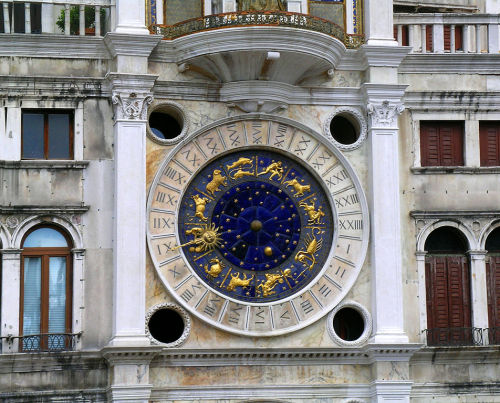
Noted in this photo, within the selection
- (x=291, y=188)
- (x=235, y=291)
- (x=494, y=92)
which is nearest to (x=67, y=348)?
(x=235, y=291)

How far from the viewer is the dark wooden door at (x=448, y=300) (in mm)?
27078

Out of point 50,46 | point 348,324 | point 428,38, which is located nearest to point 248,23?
point 50,46

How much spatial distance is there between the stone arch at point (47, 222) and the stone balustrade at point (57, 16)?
3114 mm

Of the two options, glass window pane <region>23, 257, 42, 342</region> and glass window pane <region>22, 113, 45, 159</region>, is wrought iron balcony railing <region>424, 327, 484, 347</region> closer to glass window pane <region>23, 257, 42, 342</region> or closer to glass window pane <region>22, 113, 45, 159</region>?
glass window pane <region>23, 257, 42, 342</region>

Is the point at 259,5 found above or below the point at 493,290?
above

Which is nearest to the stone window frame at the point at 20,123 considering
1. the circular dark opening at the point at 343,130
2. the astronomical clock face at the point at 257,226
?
Answer: the astronomical clock face at the point at 257,226

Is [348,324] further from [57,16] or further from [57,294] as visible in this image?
[57,16]

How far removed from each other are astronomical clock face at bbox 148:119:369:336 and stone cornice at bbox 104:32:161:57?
1.67 meters

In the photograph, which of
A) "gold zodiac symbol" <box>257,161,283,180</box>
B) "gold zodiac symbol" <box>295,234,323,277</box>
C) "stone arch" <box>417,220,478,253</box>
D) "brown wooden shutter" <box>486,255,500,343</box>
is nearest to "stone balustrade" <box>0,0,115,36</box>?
"gold zodiac symbol" <box>257,161,283,180</box>

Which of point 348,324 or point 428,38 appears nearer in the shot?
point 348,324

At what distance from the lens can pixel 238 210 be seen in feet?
87.4

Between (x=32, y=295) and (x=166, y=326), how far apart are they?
7.46 feet

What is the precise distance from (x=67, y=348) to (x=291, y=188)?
4.62 m

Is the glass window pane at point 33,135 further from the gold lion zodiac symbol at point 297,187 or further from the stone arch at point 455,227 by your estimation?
the stone arch at point 455,227
